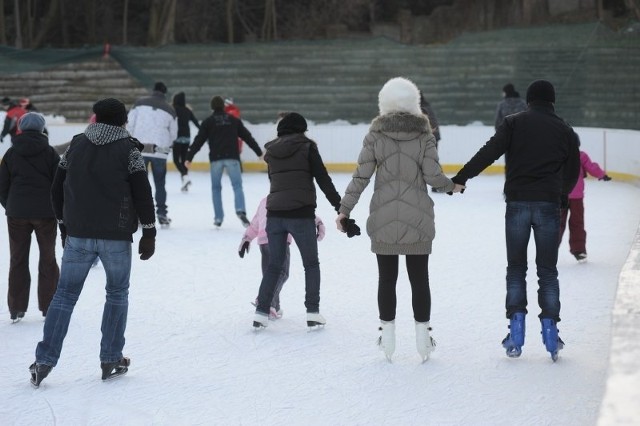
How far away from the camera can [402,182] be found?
5969 millimetres

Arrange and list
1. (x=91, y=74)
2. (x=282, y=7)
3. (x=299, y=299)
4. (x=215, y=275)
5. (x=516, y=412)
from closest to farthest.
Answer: (x=516, y=412)
(x=299, y=299)
(x=215, y=275)
(x=91, y=74)
(x=282, y=7)

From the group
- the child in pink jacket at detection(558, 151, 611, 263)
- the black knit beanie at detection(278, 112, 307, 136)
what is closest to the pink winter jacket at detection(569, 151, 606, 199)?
the child in pink jacket at detection(558, 151, 611, 263)

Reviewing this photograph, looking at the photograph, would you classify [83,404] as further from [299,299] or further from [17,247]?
[299,299]

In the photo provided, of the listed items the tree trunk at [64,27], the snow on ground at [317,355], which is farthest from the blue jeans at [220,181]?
the tree trunk at [64,27]

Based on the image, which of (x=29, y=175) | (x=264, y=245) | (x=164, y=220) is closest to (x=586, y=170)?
(x=264, y=245)

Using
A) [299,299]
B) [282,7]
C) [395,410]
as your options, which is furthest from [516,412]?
[282,7]

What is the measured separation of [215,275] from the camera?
367 inches

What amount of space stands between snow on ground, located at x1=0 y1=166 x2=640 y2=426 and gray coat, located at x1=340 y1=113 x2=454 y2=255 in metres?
0.65

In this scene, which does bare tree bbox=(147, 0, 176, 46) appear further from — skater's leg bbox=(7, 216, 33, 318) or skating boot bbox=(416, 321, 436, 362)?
skating boot bbox=(416, 321, 436, 362)

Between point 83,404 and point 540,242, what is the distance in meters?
2.36

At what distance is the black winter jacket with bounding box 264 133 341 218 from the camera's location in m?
6.86

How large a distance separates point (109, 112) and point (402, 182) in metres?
1.46

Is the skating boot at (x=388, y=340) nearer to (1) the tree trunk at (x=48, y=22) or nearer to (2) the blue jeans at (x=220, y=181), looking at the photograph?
(2) the blue jeans at (x=220, y=181)

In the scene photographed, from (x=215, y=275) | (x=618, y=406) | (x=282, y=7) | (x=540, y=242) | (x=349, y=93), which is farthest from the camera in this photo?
(x=282, y=7)
